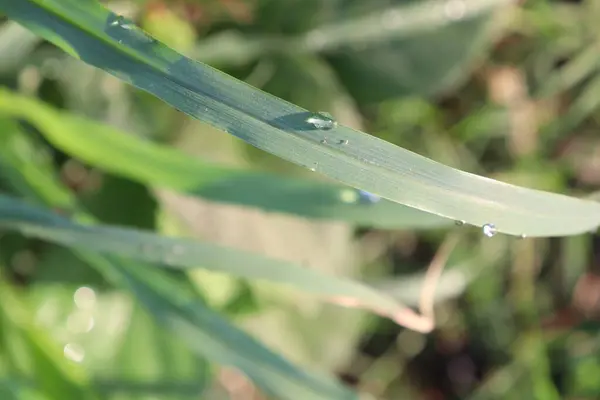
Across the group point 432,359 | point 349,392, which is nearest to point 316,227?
point 349,392

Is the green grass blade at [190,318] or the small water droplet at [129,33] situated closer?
the small water droplet at [129,33]

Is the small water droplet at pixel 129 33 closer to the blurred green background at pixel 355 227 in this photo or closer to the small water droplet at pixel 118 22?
the small water droplet at pixel 118 22

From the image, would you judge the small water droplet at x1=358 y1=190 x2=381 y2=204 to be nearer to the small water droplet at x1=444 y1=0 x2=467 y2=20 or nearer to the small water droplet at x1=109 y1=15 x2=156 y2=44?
the small water droplet at x1=109 y1=15 x2=156 y2=44

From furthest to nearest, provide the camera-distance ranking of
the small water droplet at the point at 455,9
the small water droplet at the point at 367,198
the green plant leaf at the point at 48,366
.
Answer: the small water droplet at the point at 455,9
the green plant leaf at the point at 48,366
the small water droplet at the point at 367,198

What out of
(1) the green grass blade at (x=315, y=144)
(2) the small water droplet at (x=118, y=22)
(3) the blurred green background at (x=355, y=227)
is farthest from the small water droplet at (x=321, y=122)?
(3) the blurred green background at (x=355, y=227)

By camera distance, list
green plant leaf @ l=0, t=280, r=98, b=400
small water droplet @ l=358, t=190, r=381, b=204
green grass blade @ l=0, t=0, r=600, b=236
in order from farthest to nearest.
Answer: green plant leaf @ l=0, t=280, r=98, b=400 < small water droplet @ l=358, t=190, r=381, b=204 < green grass blade @ l=0, t=0, r=600, b=236

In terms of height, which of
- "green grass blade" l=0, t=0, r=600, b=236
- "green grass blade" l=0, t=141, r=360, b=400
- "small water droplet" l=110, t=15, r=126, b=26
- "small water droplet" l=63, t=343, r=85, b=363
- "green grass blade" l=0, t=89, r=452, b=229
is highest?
"small water droplet" l=110, t=15, r=126, b=26

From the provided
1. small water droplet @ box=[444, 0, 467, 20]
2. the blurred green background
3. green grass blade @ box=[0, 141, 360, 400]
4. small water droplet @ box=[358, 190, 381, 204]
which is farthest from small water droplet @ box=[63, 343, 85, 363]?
small water droplet @ box=[444, 0, 467, 20]
